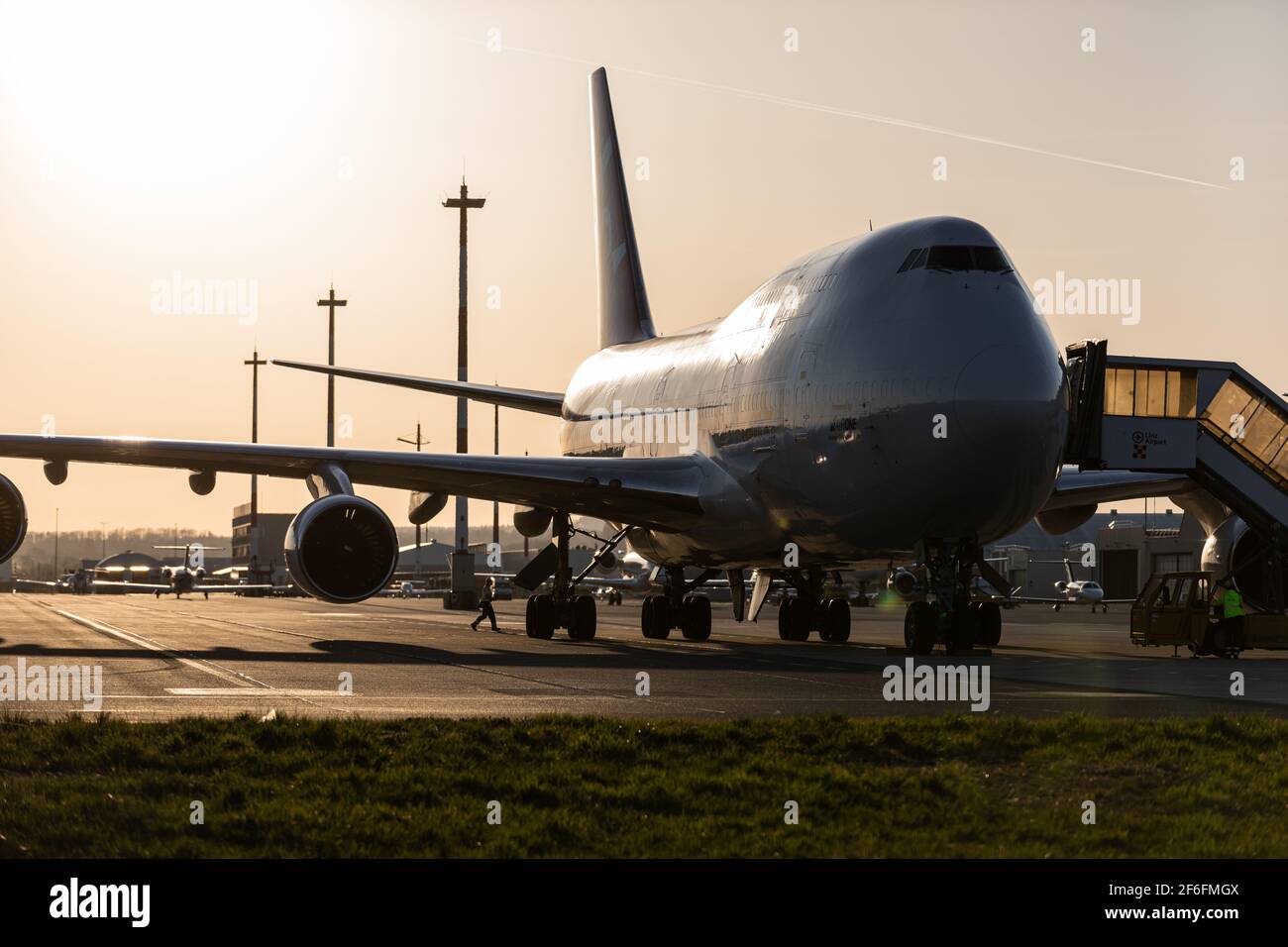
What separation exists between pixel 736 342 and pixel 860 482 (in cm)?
586

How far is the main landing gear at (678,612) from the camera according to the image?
111 ft

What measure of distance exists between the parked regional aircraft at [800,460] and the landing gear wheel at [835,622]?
4 cm

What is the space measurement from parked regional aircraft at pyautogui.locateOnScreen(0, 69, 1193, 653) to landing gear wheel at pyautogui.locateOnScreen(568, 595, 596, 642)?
4cm

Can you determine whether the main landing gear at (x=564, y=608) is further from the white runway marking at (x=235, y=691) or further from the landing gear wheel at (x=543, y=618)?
the white runway marking at (x=235, y=691)

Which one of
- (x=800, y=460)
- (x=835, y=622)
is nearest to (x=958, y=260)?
(x=800, y=460)

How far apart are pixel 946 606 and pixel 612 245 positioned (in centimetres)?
2041

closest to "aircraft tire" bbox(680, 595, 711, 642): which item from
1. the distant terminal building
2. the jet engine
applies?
the jet engine

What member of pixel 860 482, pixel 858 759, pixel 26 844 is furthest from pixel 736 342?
pixel 26 844

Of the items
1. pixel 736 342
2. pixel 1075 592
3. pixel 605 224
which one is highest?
pixel 605 224

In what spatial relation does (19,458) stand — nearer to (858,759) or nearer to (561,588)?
(561,588)

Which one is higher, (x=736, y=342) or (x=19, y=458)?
(x=736, y=342)

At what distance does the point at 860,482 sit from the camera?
918 inches

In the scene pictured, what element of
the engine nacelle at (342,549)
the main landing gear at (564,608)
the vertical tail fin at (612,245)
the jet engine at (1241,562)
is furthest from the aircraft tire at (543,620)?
the jet engine at (1241,562)
